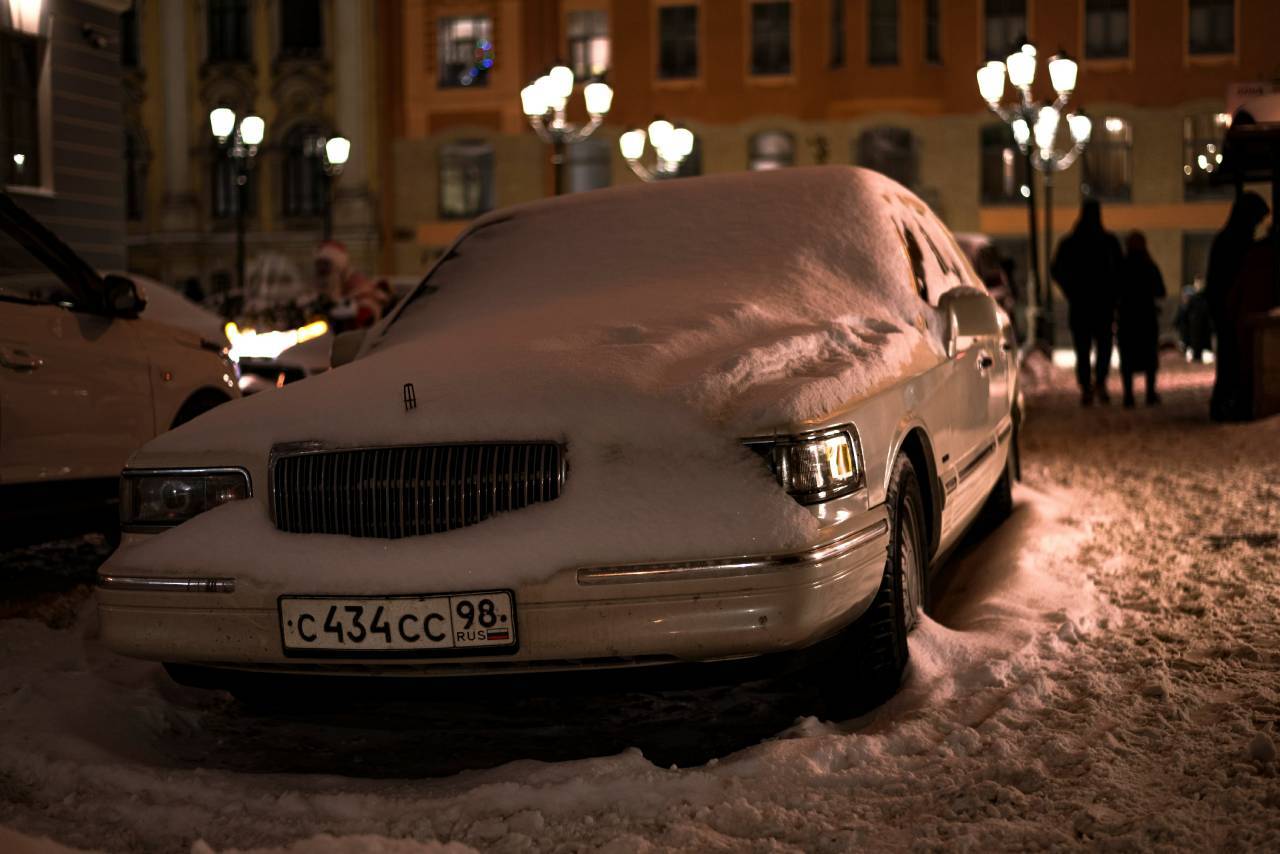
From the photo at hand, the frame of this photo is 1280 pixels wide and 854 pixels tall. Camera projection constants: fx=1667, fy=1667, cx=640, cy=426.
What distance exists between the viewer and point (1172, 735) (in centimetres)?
419

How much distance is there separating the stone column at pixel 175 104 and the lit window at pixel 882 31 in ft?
61.3

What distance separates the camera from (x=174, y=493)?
14.4ft

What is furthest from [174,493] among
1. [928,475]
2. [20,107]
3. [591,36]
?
[591,36]

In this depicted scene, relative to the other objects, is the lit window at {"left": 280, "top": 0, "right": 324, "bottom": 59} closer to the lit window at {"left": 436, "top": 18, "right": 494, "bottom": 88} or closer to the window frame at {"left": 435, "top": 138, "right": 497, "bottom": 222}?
the lit window at {"left": 436, "top": 18, "right": 494, "bottom": 88}

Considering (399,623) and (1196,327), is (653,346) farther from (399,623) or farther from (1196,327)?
(1196,327)

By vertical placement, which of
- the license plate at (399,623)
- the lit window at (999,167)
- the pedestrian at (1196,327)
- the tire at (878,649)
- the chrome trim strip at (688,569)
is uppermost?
the lit window at (999,167)

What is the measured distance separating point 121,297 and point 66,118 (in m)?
12.6

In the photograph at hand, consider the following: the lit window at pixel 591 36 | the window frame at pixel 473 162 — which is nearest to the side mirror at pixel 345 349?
the lit window at pixel 591 36

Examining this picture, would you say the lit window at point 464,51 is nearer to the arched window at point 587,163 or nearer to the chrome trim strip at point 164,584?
the arched window at point 587,163

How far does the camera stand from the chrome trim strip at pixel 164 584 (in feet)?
13.3

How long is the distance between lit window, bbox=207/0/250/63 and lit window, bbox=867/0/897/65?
17055 millimetres

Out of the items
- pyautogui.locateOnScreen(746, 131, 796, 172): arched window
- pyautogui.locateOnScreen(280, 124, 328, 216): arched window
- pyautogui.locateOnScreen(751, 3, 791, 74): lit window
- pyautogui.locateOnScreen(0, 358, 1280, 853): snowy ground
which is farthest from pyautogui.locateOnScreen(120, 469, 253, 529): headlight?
pyautogui.locateOnScreen(280, 124, 328, 216): arched window

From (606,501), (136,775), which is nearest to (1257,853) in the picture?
(606,501)

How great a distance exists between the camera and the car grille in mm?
4008
